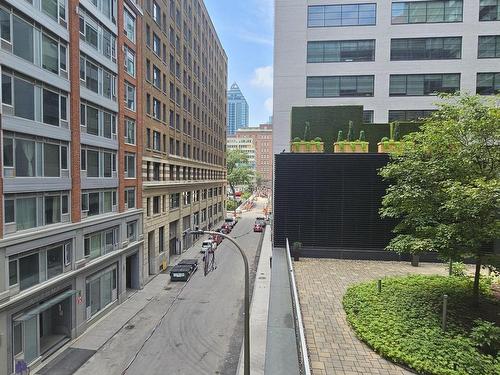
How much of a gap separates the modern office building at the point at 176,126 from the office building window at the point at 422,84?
23.3 meters

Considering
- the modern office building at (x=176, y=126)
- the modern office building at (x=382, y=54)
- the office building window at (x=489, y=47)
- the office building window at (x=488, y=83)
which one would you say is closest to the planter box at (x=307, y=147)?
the modern office building at (x=382, y=54)

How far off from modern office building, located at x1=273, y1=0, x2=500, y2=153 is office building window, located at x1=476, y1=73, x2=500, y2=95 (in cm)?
8

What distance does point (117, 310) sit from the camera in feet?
84.6

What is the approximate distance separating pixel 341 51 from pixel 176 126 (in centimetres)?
2247

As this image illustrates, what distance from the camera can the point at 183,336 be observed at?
68.6ft

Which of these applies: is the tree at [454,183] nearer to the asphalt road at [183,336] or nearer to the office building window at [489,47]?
the asphalt road at [183,336]

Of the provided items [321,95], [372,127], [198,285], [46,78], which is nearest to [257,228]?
[198,285]

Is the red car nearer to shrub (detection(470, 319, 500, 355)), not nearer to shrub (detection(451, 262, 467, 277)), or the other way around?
shrub (detection(451, 262, 467, 277))

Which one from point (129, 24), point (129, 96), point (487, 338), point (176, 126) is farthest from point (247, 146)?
point (487, 338)

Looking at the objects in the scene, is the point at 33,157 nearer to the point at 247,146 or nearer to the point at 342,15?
the point at 342,15

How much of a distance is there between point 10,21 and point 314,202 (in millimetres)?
18227

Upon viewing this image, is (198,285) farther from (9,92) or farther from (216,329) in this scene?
(9,92)

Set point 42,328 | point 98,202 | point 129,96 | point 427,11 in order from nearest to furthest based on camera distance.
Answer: point 42,328 → point 98,202 → point 427,11 → point 129,96

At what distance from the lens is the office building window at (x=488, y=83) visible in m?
27.8
